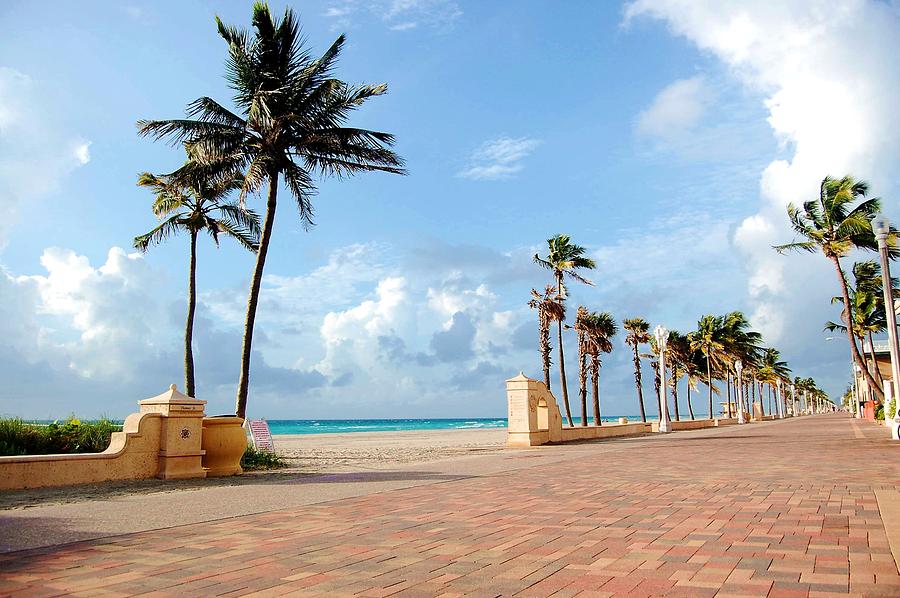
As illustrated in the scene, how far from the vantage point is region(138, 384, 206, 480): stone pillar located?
41.1 feet

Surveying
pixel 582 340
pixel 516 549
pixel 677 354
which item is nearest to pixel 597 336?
pixel 582 340

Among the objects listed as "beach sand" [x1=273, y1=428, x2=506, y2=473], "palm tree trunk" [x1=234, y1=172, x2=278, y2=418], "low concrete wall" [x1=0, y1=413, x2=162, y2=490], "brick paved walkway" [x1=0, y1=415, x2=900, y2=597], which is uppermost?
"palm tree trunk" [x1=234, y1=172, x2=278, y2=418]

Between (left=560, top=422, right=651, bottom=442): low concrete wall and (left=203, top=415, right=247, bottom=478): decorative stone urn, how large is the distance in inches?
541

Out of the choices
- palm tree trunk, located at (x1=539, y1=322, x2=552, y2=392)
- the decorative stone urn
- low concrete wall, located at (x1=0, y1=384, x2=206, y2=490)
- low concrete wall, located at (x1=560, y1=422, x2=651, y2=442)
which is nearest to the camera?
low concrete wall, located at (x1=0, y1=384, x2=206, y2=490)

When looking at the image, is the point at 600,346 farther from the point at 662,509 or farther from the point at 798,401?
the point at 798,401

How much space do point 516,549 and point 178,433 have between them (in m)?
8.89

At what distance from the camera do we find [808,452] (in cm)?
1761

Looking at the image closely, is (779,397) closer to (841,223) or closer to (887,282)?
(841,223)

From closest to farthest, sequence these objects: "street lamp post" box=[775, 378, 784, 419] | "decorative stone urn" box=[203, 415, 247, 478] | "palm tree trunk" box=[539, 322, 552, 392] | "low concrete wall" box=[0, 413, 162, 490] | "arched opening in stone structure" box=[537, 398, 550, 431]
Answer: "low concrete wall" box=[0, 413, 162, 490]
"decorative stone urn" box=[203, 415, 247, 478]
"arched opening in stone structure" box=[537, 398, 550, 431]
"palm tree trunk" box=[539, 322, 552, 392]
"street lamp post" box=[775, 378, 784, 419]

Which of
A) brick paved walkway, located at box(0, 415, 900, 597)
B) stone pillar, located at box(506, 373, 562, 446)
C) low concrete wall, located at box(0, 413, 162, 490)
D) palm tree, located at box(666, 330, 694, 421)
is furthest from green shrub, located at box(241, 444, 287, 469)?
palm tree, located at box(666, 330, 694, 421)

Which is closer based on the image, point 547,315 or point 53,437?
point 53,437

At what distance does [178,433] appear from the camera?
12.7 m

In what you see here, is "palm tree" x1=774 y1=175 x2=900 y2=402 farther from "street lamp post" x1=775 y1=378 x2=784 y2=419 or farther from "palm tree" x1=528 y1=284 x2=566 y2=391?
"street lamp post" x1=775 y1=378 x2=784 y2=419

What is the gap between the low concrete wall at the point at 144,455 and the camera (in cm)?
1110
